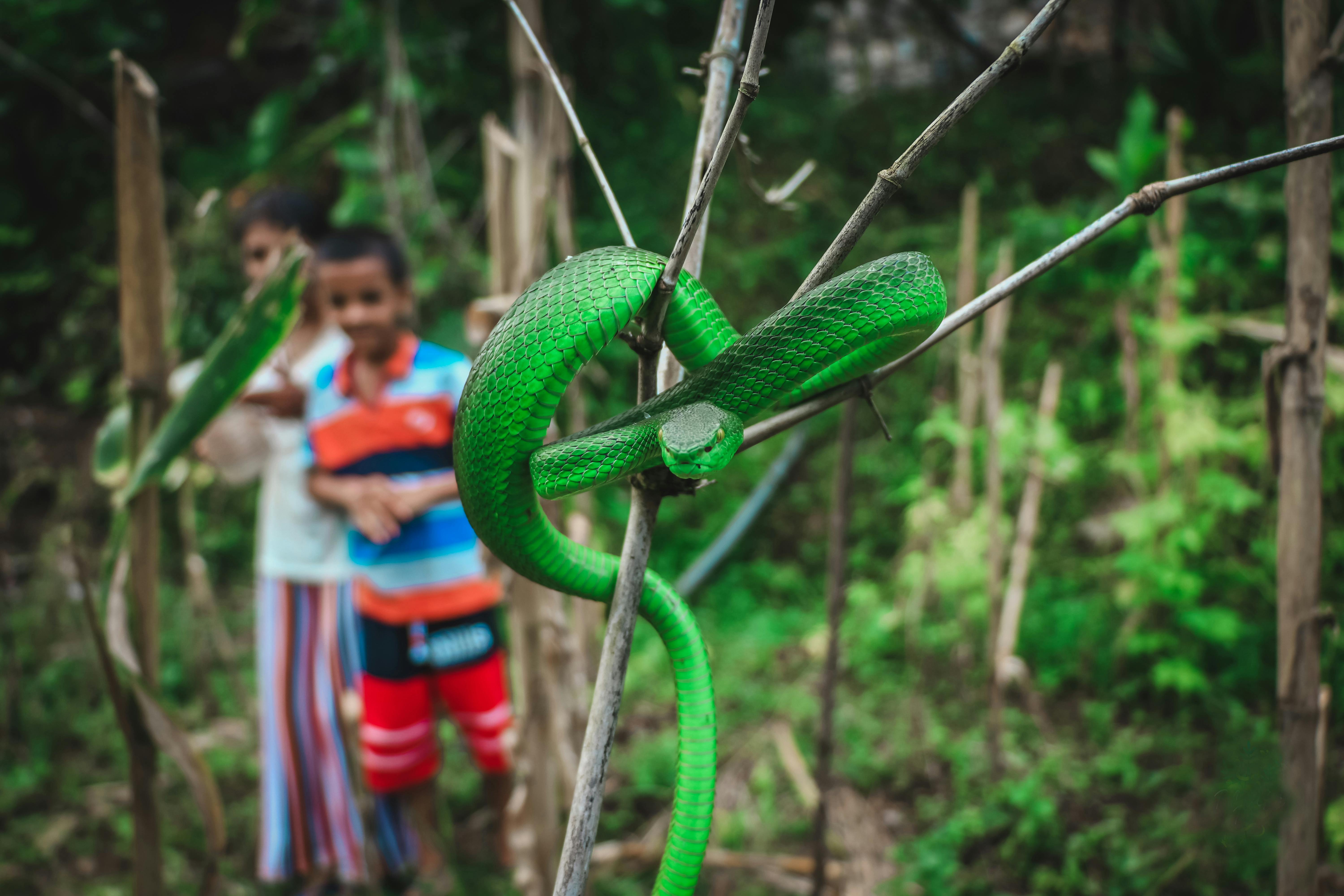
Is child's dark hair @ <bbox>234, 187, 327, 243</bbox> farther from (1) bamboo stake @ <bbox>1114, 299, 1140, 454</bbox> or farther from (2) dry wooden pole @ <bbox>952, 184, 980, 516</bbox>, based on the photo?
(1) bamboo stake @ <bbox>1114, 299, 1140, 454</bbox>

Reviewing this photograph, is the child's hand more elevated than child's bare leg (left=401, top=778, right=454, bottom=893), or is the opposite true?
the child's hand

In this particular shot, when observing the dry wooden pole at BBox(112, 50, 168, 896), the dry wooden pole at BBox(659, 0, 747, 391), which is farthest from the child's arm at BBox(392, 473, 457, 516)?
the dry wooden pole at BBox(659, 0, 747, 391)

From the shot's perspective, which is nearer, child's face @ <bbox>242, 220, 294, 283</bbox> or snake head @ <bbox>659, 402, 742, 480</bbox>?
snake head @ <bbox>659, 402, 742, 480</bbox>

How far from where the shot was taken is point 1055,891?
8.40 ft

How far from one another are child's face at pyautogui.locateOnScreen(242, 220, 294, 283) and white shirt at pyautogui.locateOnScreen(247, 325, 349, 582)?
32 cm

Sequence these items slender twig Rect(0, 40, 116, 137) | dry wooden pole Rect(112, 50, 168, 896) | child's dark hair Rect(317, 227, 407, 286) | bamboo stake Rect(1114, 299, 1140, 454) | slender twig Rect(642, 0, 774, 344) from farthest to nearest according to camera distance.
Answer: bamboo stake Rect(1114, 299, 1140, 454)
child's dark hair Rect(317, 227, 407, 286)
slender twig Rect(0, 40, 116, 137)
dry wooden pole Rect(112, 50, 168, 896)
slender twig Rect(642, 0, 774, 344)

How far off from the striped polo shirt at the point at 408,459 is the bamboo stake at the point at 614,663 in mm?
2076

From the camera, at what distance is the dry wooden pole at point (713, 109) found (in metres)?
0.91

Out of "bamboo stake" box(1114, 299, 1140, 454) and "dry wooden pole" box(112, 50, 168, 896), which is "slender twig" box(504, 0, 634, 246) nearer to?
"dry wooden pole" box(112, 50, 168, 896)

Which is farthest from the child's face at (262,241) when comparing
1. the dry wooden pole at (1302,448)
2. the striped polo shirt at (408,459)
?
the dry wooden pole at (1302,448)

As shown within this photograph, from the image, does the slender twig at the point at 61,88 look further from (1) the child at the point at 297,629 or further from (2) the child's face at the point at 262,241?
(1) the child at the point at 297,629

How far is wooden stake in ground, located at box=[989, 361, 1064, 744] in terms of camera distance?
3.01 m

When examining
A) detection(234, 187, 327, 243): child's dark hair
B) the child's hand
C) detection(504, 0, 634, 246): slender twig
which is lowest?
the child's hand

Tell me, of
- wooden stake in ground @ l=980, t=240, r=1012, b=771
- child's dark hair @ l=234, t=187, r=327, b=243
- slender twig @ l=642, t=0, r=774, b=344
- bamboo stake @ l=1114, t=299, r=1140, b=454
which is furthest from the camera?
bamboo stake @ l=1114, t=299, r=1140, b=454
